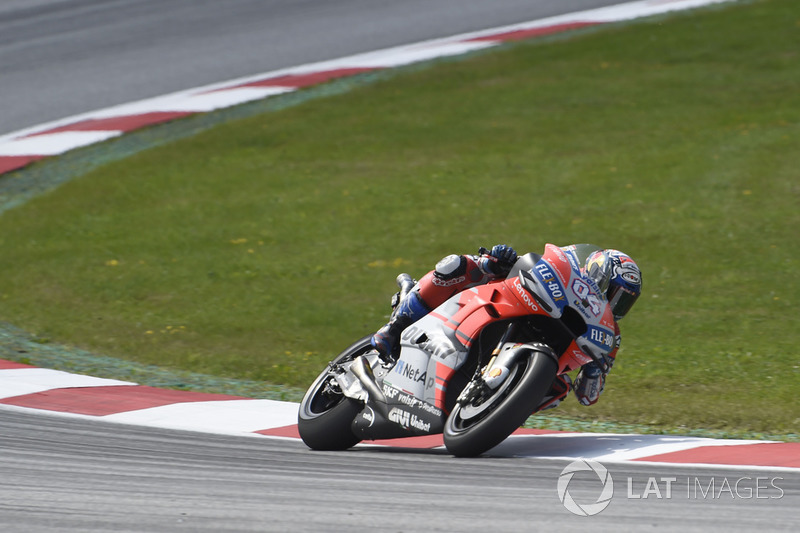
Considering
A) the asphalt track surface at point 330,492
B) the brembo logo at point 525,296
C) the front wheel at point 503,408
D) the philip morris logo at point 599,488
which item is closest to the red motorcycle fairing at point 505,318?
the brembo logo at point 525,296

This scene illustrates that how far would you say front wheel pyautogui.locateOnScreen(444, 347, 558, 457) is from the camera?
17.1 ft

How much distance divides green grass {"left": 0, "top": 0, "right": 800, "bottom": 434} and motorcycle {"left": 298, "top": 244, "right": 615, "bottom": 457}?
1.36m

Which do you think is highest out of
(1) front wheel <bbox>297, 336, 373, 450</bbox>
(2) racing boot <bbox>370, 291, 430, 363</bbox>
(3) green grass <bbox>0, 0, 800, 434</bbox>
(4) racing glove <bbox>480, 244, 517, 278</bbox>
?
(4) racing glove <bbox>480, 244, 517, 278</bbox>

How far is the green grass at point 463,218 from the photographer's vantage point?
839 centimetres

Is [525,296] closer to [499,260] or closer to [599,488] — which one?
[499,260]

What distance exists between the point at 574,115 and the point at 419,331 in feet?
33.2

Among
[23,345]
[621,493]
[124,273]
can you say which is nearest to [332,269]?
[124,273]

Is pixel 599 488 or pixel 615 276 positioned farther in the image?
pixel 615 276

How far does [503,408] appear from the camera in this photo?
17.1 feet

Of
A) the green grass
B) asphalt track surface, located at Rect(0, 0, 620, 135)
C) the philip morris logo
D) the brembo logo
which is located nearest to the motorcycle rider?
the brembo logo

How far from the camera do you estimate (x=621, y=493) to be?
15.0 ft

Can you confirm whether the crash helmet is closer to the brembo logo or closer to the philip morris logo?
the brembo logo

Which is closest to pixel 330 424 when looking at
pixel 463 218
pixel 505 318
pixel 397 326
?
pixel 397 326

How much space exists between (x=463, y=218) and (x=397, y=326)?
5827 mm
